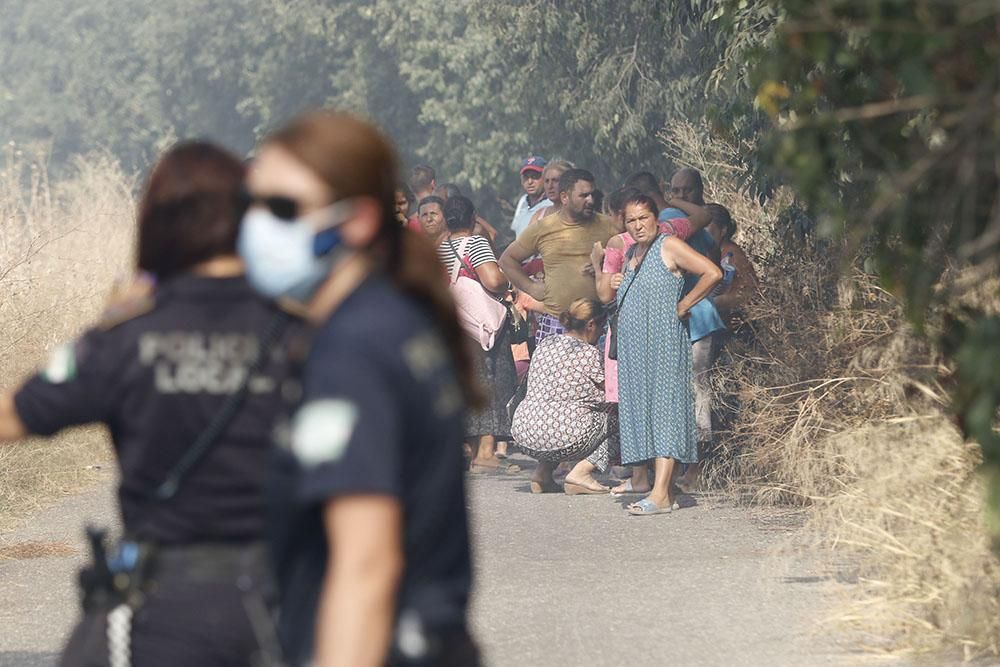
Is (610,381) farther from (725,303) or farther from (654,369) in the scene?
(725,303)

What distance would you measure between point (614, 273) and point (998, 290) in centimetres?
858

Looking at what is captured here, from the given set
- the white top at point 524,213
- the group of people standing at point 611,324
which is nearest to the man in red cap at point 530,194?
the white top at point 524,213

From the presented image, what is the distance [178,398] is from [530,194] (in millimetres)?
12149

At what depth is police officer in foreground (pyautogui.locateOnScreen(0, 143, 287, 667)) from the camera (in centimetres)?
356

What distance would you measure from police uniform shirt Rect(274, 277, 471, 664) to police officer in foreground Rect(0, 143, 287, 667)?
0.50 meters

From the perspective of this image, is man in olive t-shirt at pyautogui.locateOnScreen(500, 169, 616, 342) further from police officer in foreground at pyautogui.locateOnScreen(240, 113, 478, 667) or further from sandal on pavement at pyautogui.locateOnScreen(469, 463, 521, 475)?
police officer in foreground at pyautogui.locateOnScreen(240, 113, 478, 667)

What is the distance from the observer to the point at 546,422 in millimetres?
12172

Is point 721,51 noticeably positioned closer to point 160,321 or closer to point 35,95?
point 160,321

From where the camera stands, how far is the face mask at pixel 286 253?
3.04 metres

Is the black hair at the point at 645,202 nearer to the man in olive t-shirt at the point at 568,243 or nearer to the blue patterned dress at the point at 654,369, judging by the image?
the blue patterned dress at the point at 654,369

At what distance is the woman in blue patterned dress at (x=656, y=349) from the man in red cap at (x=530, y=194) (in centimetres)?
339

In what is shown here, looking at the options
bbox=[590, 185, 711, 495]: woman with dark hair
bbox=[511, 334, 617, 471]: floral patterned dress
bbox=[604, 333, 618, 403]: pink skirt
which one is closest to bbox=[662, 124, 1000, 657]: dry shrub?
bbox=[590, 185, 711, 495]: woman with dark hair

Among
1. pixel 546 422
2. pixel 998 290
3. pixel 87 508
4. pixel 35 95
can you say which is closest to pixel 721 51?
pixel 546 422

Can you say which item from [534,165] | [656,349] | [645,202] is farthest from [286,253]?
[534,165]
